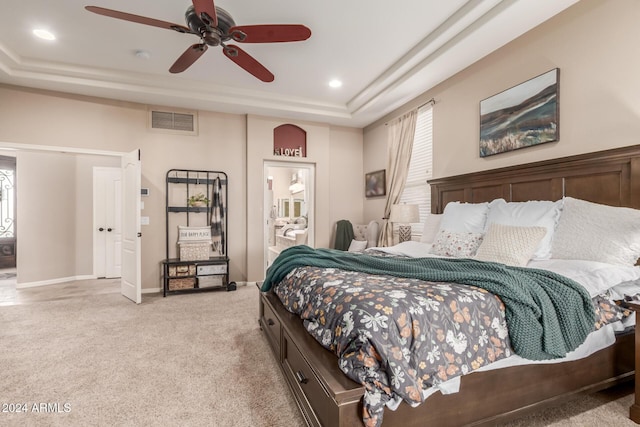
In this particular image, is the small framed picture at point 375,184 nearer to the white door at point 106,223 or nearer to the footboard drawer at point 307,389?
the footboard drawer at point 307,389

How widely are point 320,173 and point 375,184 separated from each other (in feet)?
3.32

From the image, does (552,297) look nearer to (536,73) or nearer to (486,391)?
(486,391)

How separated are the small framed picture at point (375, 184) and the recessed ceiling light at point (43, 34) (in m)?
4.56

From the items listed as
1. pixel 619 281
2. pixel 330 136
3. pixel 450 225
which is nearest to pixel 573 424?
pixel 619 281

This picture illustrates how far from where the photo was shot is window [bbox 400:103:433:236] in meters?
4.28

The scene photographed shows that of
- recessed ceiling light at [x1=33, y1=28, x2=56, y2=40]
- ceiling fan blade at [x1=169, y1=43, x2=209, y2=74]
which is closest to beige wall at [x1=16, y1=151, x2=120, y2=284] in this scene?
recessed ceiling light at [x1=33, y1=28, x2=56, y2=40]

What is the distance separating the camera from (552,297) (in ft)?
5.33

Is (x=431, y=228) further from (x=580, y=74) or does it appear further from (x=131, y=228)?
(x=131, y=228)

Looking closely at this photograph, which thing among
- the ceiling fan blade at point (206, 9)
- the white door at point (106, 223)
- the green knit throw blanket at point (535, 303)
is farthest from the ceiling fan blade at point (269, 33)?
the white door at point (106, 223)

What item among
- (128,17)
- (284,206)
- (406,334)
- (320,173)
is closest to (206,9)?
(128,17)

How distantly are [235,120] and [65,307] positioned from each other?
3530 millimetres

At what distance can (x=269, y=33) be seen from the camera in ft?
8.05

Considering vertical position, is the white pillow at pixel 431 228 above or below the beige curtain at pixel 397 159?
below

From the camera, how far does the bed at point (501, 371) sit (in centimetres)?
132
